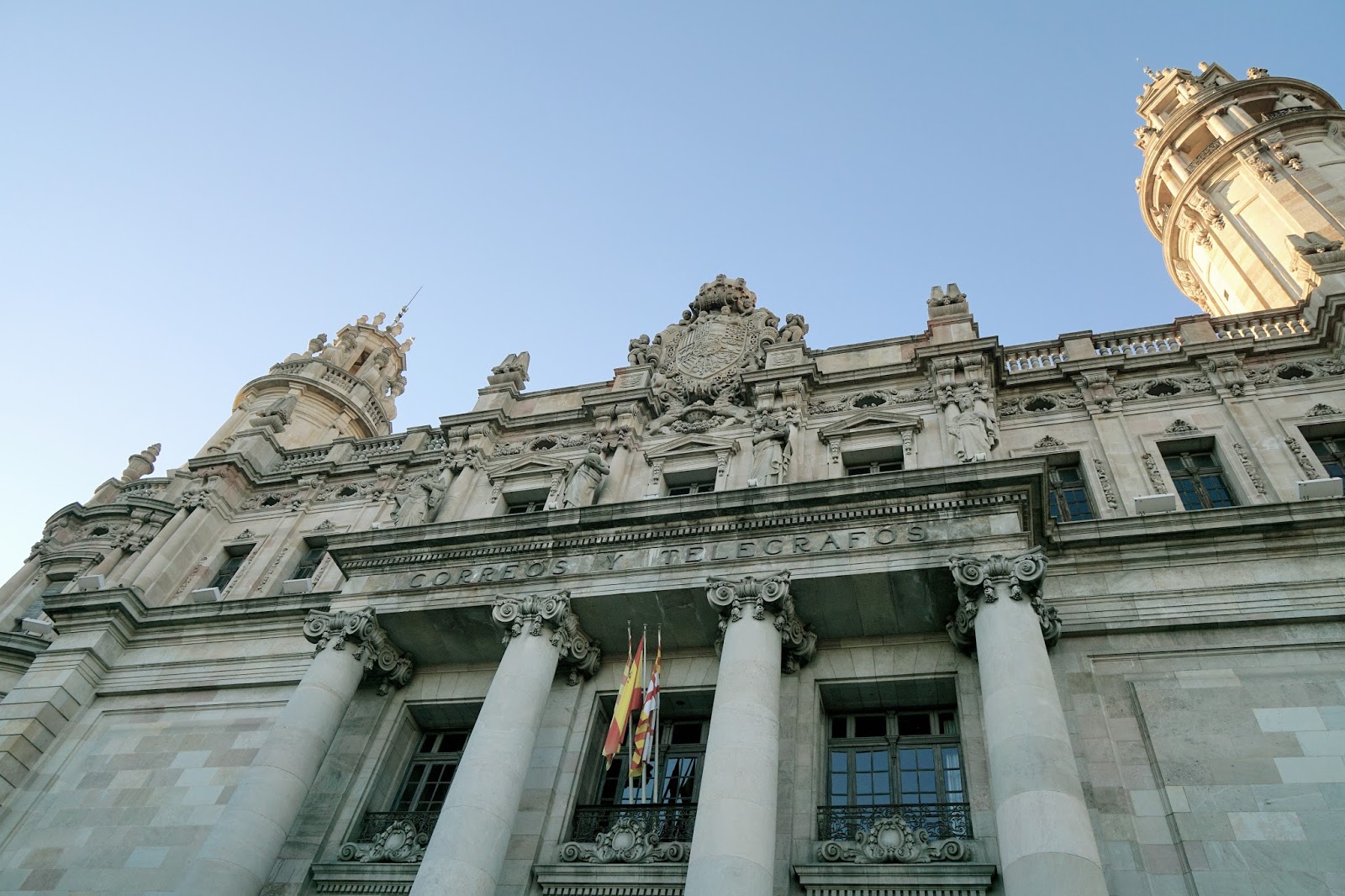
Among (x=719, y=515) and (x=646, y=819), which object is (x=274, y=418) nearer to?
(x=719, y=515)

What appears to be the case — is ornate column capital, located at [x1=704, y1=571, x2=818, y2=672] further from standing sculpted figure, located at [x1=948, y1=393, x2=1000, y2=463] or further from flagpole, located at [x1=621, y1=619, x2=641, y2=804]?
standing sculpted figure, located at [x1=948, y1=393, x2=1000, y2=463]

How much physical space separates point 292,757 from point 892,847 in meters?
10.1

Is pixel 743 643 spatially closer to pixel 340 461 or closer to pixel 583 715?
pixel 583 715

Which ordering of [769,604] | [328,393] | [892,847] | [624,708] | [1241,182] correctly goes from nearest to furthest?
[892,847] < [624,708] < [769,604] < [1241,182] < [328,393]

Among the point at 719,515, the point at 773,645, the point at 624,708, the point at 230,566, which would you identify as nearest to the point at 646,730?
the point at 624,708

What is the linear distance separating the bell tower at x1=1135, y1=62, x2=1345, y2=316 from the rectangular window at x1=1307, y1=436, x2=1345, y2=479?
20.0 feet

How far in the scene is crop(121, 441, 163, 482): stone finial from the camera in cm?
3403

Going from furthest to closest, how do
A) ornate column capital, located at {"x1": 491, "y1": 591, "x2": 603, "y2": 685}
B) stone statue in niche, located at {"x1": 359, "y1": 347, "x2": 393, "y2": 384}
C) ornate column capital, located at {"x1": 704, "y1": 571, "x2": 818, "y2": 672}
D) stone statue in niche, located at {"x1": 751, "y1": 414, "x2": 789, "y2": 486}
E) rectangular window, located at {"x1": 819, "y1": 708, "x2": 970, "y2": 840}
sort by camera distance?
stone statue in niche, located at {"x1": 359, "y1": 347, "x2": 393, "y2": 384} → stone statue in niche, located at {"x1": 751, "y1": 414, "x2": 789, "y2": 486} → ornate column capital, located at {"x1": 491, "y1": 591, "x2": 603, "y2": 685} → ornate column capital, located at {"x1": 704, "y1": 571, "x2": 818, "y2": 672} → rectangular window, located at {"x1": 819, "y1": 708, "x2": 970, "y2": 840}

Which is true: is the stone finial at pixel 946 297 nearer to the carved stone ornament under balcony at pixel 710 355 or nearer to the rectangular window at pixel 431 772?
the carved stone ornament under balcony at pixel 710 355

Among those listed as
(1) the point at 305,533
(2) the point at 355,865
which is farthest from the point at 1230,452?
(1) the point at 305,533

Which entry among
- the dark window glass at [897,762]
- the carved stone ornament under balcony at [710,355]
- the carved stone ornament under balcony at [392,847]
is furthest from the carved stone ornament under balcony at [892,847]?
the carved stone ornament under balcony at [710,355]

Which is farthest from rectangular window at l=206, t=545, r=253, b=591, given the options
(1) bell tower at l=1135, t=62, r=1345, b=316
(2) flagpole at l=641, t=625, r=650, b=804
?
(1) bell tower at l=1135, t=62, r=1345, b=316

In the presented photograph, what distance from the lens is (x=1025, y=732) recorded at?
42.7ft

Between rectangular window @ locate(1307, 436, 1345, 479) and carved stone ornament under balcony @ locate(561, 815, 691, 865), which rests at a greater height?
rectangular window @ locate(1307, 436, 1345, 479)
